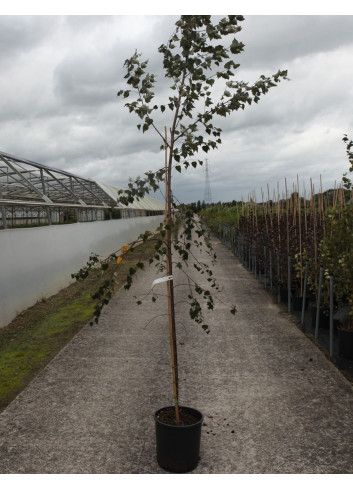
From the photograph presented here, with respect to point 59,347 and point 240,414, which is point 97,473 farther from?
point 59,347

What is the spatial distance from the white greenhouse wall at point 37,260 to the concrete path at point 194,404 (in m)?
1.90

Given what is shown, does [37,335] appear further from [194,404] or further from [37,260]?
[194,404]

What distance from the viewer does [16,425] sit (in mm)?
4102

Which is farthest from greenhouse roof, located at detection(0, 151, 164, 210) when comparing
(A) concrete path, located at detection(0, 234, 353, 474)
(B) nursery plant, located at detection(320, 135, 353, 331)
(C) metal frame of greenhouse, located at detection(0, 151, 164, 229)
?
(B) nursery plant, located at detection(320, 135, 353, 331)

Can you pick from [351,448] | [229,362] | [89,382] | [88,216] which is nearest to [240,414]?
[351,448]

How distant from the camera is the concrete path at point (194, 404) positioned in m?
3.49

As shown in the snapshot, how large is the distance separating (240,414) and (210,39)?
3.46 m

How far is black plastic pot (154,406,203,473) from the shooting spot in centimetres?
333

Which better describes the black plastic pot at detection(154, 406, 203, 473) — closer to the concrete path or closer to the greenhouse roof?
the concrete path

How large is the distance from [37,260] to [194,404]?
6303 mm

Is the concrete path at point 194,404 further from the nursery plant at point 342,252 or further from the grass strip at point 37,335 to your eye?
the nursery plant at point 342,252

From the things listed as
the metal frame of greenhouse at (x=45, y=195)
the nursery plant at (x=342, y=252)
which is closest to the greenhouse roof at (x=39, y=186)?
the metal frame of greenhouse at (x=45, y=195)

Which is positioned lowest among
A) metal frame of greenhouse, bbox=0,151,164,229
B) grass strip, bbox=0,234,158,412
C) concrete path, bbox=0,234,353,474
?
concrete path, bbox=0,234,353,474

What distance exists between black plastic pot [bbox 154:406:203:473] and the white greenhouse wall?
523cm
